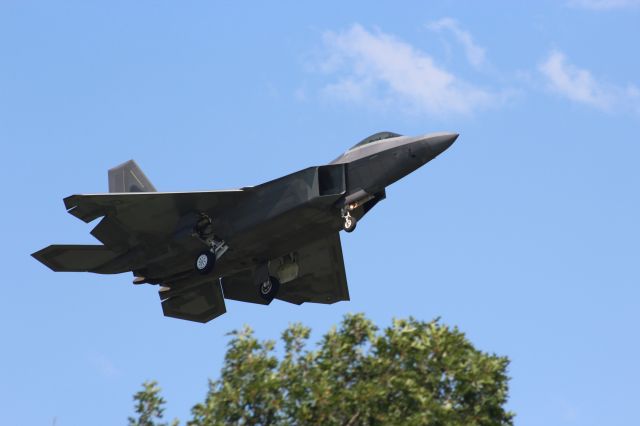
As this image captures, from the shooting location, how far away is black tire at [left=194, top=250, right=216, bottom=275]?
39.8m

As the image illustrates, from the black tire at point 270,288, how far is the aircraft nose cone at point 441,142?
8.39 meters

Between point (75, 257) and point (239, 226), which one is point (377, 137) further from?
point (75, 257)

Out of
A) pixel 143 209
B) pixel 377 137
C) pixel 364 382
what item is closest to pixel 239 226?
pixel 143 209

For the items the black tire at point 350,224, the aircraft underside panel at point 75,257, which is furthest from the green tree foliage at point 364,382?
the aircraft underside panel at point 75,257

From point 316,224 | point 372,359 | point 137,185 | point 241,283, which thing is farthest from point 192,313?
point 372,359

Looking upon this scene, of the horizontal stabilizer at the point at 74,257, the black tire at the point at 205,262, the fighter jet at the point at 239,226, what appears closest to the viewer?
the fighter jet at the point at 239,226

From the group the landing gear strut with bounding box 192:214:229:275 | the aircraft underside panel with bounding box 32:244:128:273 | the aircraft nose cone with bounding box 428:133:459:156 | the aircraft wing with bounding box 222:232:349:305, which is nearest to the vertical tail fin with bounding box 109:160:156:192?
the aircraft underside panel with bounding box 32:244:128:273

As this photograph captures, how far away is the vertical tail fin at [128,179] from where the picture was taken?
44231 mm

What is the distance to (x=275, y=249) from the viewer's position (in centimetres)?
4006

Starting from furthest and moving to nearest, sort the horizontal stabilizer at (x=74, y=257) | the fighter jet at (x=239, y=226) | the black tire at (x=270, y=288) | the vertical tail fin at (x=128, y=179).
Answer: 1. the vertical tail fin at (x=128, y=179)
2. the horizontal stabilizer at (x=74, y=257)
3. the black tire at (x=270, y=288)
4. the fighter jet at (x=239, y=226)

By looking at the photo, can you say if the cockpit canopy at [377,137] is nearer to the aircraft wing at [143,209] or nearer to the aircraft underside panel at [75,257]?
the aircraft wing at [143,209]

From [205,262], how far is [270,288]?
9.81 ft

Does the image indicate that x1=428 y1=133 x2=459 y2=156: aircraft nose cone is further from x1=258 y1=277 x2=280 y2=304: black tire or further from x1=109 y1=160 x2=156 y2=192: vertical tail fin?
x1=109 y1=160 x2=156 y2=192: vertical tail fin

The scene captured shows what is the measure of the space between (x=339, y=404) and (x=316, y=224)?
12989 mm
